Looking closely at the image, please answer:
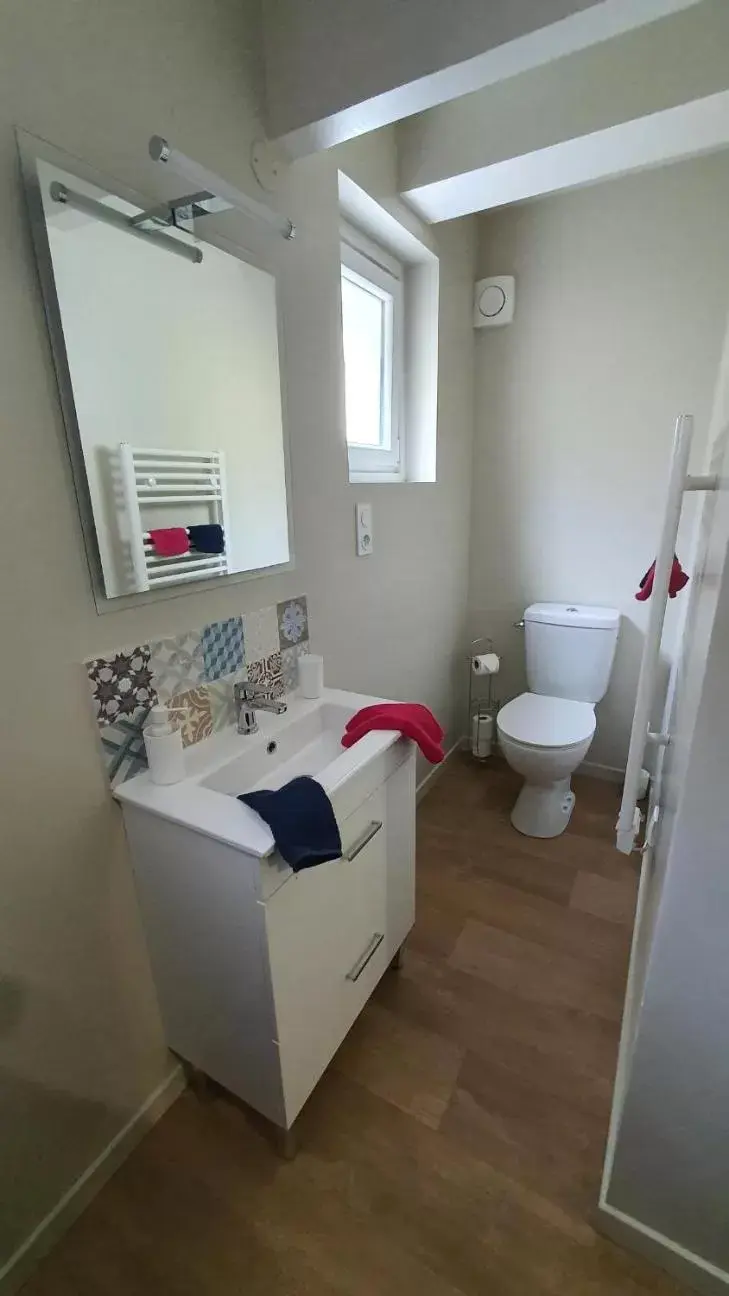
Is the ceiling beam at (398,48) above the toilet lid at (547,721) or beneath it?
above

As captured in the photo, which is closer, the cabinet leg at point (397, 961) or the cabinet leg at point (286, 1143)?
the cabinet leg at point (286, 1143)

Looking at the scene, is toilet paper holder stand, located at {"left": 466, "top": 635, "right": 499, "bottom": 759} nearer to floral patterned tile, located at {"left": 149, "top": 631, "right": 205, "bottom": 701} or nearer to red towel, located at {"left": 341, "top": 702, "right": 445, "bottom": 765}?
red towel, located at {"left": 341, "top": 702, "right": 445, "bottom": 765}

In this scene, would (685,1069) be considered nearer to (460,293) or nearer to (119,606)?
(119,606)

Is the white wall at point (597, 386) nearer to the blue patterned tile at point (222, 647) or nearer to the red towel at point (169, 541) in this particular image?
the blue patterned tile at point (222, 647)

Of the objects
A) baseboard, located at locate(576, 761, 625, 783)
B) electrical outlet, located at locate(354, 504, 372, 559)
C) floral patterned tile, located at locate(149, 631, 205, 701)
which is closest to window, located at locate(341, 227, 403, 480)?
electrical outlet, located at locate(354, 504, 372, 559)

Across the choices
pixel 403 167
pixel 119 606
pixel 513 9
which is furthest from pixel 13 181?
pixel 403 167

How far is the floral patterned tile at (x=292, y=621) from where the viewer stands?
54.2 inches

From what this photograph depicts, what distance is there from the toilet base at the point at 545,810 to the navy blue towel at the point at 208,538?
1589mm

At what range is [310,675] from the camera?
139 centimetres

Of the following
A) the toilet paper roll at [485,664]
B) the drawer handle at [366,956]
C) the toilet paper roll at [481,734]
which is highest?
the toilet paper roll at [485,664]

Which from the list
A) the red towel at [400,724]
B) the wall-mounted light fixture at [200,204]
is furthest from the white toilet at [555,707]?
the wall-mounted light fixture at [200,204]

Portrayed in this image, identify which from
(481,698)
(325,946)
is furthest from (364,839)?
(481,698)

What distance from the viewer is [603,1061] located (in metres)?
1.30

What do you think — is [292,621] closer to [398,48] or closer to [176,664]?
[176,664]
